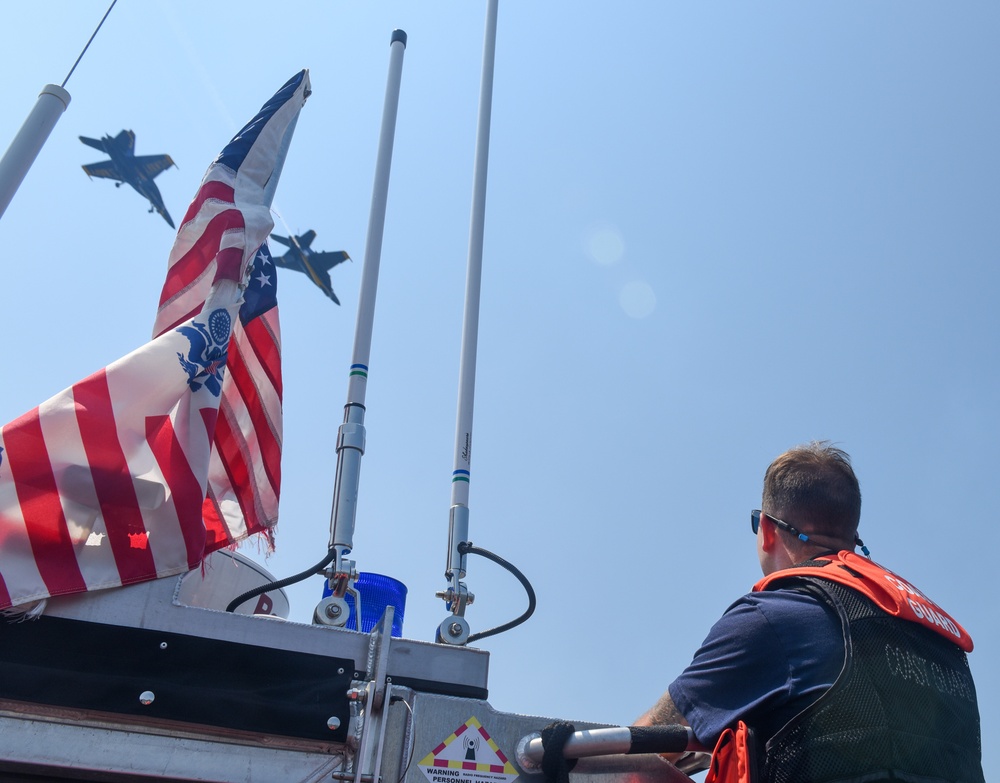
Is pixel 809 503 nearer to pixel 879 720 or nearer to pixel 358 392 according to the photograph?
pixel 879 720

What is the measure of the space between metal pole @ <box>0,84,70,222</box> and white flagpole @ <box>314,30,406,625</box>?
1684 mm

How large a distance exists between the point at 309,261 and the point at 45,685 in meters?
31.9

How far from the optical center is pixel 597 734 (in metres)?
2.78

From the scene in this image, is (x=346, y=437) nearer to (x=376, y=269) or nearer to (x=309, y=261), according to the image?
A: (x=376, y=269)

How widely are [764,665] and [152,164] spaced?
118ft

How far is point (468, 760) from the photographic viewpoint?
2.87 m

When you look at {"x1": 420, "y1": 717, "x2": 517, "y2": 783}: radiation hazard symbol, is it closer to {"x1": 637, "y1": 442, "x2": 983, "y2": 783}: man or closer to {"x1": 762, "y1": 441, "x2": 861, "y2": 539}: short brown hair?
{"x1": 637, "y1": 442, "x2": 983, "y2": 783}: man

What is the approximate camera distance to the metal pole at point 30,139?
4121 mm

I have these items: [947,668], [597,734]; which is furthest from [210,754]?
[947,668]

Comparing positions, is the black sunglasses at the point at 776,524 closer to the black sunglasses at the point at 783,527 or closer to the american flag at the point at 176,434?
the black sunglasses at the point at 783,527

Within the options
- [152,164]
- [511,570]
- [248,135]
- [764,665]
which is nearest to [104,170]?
[152,164]

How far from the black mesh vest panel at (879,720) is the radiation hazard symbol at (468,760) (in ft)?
2.87

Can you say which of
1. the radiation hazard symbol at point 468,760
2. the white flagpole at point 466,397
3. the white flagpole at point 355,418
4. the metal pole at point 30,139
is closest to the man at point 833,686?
the radiation hazard symbol at point 468,760

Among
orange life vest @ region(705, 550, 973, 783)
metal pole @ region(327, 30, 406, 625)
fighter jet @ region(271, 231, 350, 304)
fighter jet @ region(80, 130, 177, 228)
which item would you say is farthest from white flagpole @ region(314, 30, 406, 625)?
fighter jet @ region(80, 130, 177, 228)
